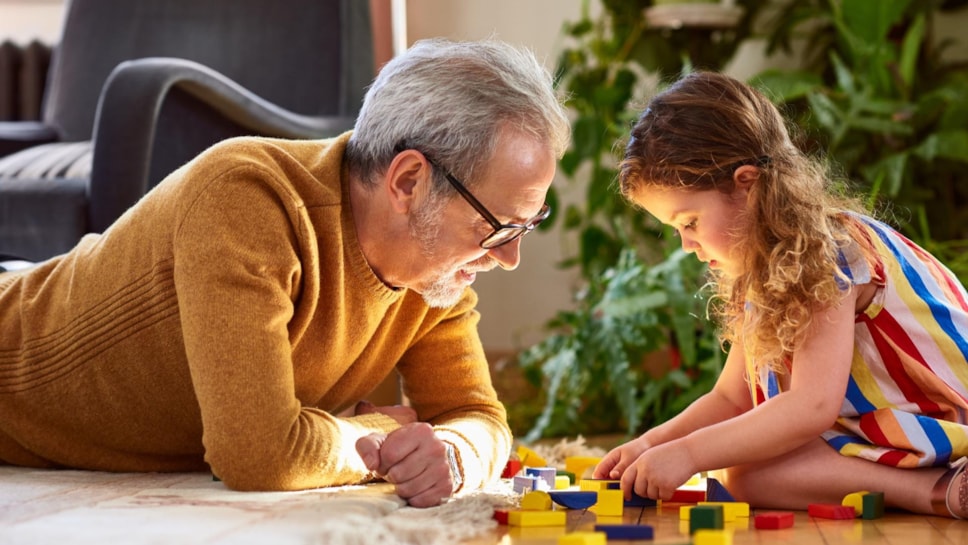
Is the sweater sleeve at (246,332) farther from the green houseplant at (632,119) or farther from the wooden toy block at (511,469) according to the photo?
the green houseplant at (632,119)

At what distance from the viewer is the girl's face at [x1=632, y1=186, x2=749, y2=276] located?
5.16ft

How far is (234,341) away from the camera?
1289 millimetres

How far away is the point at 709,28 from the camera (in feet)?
11.3

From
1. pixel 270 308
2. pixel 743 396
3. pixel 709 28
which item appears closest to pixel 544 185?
pixel 270 308

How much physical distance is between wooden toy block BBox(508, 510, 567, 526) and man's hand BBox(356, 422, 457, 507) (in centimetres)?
13

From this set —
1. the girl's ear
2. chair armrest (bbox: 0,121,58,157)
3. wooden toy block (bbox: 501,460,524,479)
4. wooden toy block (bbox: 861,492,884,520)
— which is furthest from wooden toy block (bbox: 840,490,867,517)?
chair armrest (bbox: 0,121,58,157)

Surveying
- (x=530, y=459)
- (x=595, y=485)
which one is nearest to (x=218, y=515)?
(x=595, y=485)

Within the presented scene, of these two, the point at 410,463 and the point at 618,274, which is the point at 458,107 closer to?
the point at 410,463

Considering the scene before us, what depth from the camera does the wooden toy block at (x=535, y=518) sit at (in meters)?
1.27

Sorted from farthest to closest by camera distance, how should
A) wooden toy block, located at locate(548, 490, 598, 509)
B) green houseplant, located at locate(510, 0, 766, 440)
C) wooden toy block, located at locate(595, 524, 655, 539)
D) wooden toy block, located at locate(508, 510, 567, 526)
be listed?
green houseplant, located at locate(510, 0, 766, 440) < wooden toy block, located at locate(548, 490, 598, 509) < wooden toy block, located at locate(508, 510, 567, 526) < wooden toy block, located at locate(595, 524, 655, 539)

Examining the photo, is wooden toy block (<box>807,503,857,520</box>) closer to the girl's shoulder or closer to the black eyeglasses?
the girl's shoulder

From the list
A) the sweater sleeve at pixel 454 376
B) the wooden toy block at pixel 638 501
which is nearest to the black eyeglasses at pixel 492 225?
the sweater sleeve at pixel 454 376

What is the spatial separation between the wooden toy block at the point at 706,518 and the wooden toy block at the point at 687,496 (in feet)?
1.02

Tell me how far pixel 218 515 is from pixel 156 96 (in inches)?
41.3
